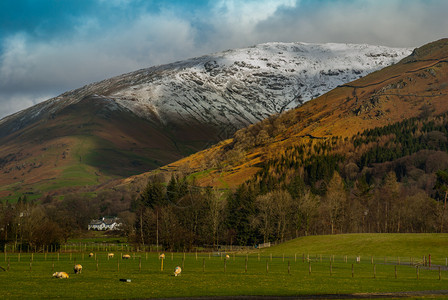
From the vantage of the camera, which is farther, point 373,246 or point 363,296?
point 373,246

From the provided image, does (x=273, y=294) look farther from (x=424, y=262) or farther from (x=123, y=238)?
(x=123, y=238)

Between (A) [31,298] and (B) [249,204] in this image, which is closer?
(A) [31,298]

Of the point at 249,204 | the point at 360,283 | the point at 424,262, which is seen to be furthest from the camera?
the point at 249,204

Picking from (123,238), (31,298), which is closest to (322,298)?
(31,298)

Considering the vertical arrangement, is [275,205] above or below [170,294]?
above

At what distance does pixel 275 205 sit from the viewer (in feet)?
516

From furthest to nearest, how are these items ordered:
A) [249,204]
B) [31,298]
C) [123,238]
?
1. [123,238]
2. [249,204]
3. [31,298]

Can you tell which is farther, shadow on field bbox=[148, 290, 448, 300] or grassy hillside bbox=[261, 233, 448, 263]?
grassy hillside bbox=[261, 233, 448, 263]

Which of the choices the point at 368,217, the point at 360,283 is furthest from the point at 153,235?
the point at 360,283

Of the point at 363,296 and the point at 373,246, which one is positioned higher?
the point at 373,246

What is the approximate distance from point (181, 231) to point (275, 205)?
116 ft

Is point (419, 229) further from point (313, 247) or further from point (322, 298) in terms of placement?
point (322, 298)

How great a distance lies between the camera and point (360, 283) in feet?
183

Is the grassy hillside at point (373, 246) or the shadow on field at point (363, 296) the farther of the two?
the grassy hillside at point (373, 246)
